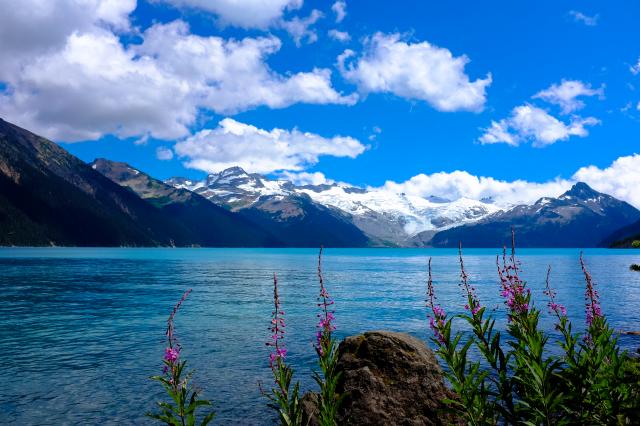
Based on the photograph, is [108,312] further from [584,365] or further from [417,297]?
[584,365]

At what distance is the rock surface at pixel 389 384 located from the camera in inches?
648

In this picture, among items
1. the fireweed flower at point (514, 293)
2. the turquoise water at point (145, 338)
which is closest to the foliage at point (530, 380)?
the fireweed flower at point (514, 293)

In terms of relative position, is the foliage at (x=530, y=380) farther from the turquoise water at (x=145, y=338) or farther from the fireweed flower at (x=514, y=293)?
the turquoise water at (x=145, y=338)

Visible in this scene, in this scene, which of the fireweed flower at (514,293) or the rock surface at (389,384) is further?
the rock surface at (389,384)

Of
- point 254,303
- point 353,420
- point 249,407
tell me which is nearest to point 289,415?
point 353,420

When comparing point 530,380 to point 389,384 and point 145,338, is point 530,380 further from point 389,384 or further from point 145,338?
point 145,338

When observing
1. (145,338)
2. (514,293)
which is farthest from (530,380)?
(145,338)

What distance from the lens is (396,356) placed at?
17766mm

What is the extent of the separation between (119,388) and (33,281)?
255 feet

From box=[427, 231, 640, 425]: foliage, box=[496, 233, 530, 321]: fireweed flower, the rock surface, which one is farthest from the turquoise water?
box=[496, 233, 530, 321]: fireweed flower

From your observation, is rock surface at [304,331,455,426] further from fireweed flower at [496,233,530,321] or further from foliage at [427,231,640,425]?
fireweed flower at [496,233,530,321]

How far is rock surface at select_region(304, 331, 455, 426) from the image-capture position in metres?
16.5

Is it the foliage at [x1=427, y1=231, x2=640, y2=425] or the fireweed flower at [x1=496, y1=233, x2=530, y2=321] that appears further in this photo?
the fireweed flower at [x1=496, y1=233, x2=530, y2=321]

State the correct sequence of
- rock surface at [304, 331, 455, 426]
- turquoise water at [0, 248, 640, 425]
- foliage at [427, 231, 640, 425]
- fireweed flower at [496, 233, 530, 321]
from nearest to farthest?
1. foliage at [427, 231, 640, 425]
2. fireweed flower at [496, 233, 530, 321]
3. rock surface at [304, 331, 455, 426]
4. turquoise water at [0, 248, 640, 425]
